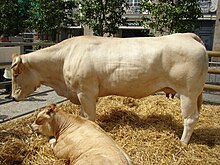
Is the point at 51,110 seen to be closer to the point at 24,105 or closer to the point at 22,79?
the point at 22,79

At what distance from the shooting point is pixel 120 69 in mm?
3760

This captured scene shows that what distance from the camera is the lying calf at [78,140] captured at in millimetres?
2398

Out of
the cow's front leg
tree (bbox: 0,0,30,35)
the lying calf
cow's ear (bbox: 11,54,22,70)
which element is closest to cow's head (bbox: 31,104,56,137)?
the lying calf

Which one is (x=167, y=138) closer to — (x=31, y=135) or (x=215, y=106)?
(x=31, y=135)

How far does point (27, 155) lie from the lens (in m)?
3.34

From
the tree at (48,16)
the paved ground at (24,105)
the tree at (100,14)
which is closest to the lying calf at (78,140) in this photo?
the paved ground at (24,105)

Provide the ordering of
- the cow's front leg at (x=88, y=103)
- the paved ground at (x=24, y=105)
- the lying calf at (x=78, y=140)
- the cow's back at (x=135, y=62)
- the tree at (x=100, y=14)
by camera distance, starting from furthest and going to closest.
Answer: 1. the tree at (x=100, y=14)
2. the paved ground at (x=24, y=105)
3. the cow's front leg at (x=88, y=103)
4. the cow's back at (x=135, y=62)
5. the lying calf at (x=78, y=140)

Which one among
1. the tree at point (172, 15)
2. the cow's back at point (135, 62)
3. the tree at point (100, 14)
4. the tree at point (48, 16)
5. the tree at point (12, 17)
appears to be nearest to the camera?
the cow's back at point (135, 62)

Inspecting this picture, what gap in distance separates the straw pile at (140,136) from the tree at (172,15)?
9.88 feet

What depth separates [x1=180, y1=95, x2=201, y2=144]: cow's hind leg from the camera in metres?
3.61

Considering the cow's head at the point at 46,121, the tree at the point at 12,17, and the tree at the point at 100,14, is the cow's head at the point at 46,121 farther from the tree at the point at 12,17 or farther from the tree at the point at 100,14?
the tree at the point at 12,17

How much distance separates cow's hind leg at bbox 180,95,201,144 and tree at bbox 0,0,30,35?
1697 centimetres

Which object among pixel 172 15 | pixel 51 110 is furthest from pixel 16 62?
pixel 172 15

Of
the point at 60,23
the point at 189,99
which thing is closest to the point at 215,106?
the point at 189,99
